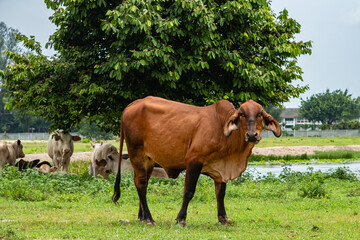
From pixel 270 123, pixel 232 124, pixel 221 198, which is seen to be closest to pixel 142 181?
pixel 221 198

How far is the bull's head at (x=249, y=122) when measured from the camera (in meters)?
8.13

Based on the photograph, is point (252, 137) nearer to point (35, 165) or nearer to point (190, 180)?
point (190, 180)

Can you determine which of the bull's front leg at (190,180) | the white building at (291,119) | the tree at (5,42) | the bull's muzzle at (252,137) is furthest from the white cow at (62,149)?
the white building at (291,119)

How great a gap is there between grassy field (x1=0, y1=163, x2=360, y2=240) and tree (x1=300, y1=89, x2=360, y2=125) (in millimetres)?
81498

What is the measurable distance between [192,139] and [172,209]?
10.0 feet

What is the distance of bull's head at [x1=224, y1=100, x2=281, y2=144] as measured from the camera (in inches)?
320

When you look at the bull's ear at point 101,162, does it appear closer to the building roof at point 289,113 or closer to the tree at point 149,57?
the tree at point 149,57

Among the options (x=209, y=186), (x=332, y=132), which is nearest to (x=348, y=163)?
(x=209, y=186)

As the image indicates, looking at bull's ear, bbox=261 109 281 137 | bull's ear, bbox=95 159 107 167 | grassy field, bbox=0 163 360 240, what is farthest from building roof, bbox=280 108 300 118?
bull's ear, bbox=261 109 281 137

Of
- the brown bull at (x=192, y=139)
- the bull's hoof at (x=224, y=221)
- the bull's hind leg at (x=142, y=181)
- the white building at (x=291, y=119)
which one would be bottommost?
the bull's hoof at (x=224, y=221)

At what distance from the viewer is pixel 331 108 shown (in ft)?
316

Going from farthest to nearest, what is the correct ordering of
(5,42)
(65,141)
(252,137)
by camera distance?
(5,42)
(65,141)
(252,137)

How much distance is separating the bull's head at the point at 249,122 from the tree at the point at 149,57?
20.2ft

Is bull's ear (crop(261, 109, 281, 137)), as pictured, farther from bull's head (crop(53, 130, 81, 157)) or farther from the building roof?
the building roof
